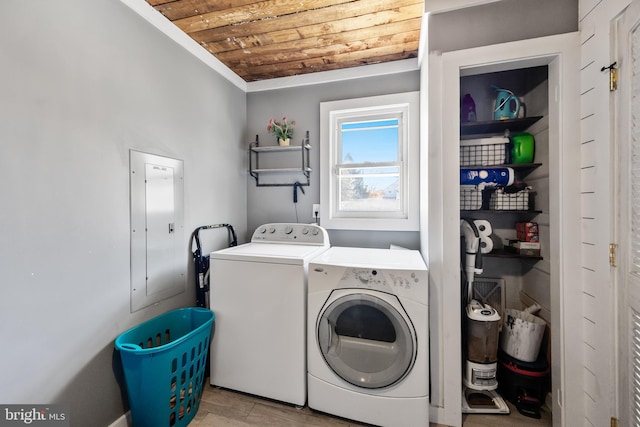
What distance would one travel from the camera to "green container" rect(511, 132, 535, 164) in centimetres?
184

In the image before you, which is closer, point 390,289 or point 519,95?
point 390,289

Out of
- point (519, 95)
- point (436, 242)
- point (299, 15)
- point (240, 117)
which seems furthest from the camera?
point (240, 117)

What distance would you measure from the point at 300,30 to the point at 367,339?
2.13 meters

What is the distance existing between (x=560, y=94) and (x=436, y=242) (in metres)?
1.04

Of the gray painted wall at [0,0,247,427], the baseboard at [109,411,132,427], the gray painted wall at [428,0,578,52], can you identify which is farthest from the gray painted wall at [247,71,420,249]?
the baseboard at [109,411,132,427]

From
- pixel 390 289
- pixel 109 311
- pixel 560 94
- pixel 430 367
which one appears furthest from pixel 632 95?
pixel 109 311

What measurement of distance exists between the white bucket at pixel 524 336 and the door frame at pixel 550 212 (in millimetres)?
167

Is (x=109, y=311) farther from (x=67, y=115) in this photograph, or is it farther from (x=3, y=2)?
(x=3, y=2)

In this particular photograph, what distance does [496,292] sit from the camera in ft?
6.87

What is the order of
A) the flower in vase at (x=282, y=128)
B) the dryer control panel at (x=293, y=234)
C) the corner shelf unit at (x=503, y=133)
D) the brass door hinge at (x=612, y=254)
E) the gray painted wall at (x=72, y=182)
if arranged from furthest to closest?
the flower in vase at (x=282, y=128) → the dryer control panel at (x=293, y=234) → the corner shelf unit at (x=503, y=133) → the brass door hinge at (x=612, y=254) → the gray painted wall at (x=72, y=182)

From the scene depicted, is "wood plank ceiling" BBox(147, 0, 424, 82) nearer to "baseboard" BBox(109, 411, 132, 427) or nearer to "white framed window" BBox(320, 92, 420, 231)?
"white framed window" BBox(320, 92, 420, 231)

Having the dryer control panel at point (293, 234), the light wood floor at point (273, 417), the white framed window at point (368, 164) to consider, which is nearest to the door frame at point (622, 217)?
the light wood floor at point (273, 417)

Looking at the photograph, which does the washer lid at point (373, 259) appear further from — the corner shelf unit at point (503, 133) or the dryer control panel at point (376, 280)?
the corner shelf unit at point (503, 133)

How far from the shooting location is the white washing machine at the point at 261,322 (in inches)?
64.3
